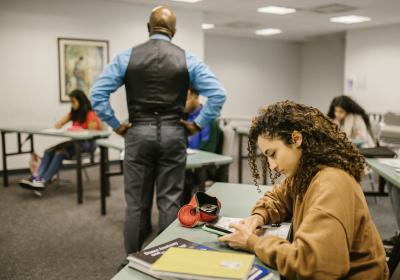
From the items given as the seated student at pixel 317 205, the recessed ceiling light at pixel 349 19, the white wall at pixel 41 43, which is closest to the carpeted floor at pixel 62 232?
the white wall at pixel 41 43

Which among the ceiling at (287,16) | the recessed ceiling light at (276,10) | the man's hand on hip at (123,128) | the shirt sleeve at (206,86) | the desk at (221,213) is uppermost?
the ceiling at (287,16)

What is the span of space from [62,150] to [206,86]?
9.52 ft

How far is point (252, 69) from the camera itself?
10773 millimetres

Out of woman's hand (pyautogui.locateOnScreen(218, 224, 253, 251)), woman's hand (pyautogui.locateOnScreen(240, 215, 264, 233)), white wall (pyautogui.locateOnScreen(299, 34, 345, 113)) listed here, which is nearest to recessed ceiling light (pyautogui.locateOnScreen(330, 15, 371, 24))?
white wall (pyautogui.locateOnScreen(299, 34, 345, 113))

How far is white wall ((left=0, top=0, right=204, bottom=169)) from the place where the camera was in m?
5.78

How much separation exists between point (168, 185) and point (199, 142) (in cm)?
145

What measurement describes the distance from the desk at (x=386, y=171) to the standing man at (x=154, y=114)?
1.16 metres

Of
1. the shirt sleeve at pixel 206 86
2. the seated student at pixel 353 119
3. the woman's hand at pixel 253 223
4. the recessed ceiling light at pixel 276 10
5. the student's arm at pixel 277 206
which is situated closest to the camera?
the woman's hand at pixel 253 223

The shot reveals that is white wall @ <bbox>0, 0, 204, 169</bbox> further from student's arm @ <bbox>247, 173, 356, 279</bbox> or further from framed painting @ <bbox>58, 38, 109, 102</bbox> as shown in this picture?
student's arm @ <bbox>247, 173, 356, 279</bbox>

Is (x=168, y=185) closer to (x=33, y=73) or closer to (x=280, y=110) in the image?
(x=280, y=110)

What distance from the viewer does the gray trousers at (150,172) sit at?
93.9 inches

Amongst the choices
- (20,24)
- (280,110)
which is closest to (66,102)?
(20,24)

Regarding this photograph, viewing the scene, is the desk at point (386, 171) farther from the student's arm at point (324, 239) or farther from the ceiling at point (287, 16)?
the ceiling at point (287, 16)

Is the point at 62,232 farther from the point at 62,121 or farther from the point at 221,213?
the point at 221,213
